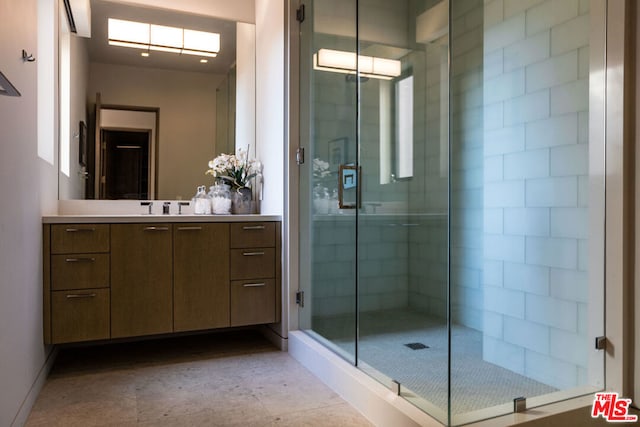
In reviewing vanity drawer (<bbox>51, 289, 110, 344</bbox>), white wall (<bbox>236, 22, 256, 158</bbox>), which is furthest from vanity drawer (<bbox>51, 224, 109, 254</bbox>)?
white wall (<bbox>236, 22, 256, 158</bbox>)

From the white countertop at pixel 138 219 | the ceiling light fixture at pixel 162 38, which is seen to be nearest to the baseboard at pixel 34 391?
the white countertop at pixel 138 219

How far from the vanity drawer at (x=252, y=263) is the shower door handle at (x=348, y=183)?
568mm

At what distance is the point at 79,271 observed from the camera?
249cm

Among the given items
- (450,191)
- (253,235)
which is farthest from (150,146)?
(450,191)

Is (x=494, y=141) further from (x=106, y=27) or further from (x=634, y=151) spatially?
(x=106, y=27)

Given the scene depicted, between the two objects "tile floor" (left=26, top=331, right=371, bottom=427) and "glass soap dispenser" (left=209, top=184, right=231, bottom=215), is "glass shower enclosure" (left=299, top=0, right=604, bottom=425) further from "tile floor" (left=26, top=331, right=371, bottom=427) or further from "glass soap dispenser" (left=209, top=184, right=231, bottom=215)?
"glass soap dispenser" (left=209, top=184, right=231, bottom=215)

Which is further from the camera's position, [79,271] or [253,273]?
[253,273]

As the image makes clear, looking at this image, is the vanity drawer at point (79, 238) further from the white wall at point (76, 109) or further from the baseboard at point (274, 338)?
the baseboard at point (274, 338)

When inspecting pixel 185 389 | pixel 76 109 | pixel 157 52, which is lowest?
pixel 185 389

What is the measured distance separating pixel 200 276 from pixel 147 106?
1.33 metres

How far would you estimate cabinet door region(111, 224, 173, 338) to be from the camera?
2580 millimetres

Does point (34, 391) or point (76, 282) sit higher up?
point (76, 282)

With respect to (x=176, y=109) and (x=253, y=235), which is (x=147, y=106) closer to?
(x=176, y=109)

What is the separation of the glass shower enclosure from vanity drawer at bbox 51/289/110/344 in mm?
1133
